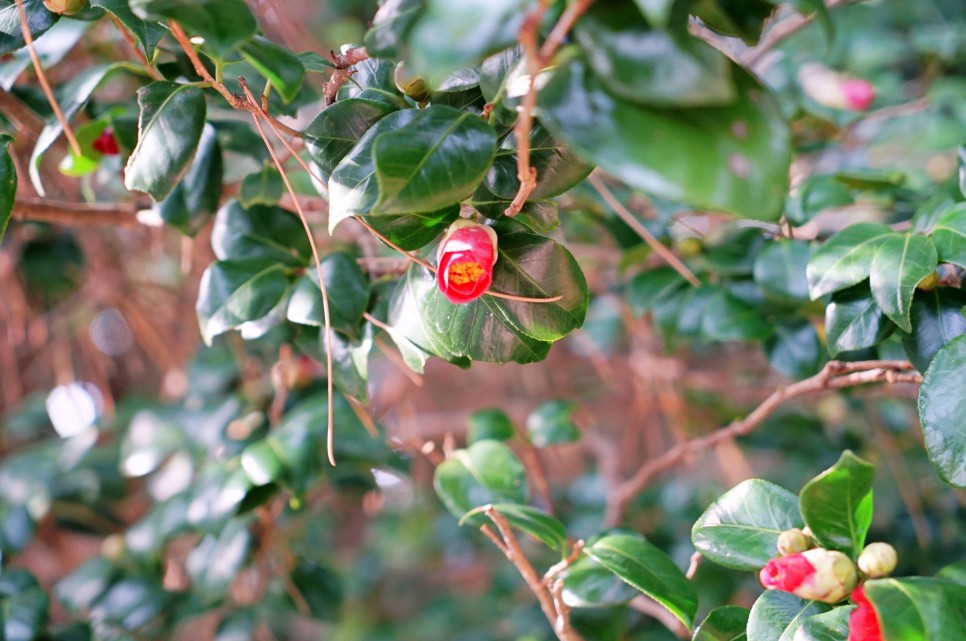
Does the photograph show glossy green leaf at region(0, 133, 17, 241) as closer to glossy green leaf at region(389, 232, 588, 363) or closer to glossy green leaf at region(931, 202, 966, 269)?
glossy green leaf at region(389, 232, 588, 363)

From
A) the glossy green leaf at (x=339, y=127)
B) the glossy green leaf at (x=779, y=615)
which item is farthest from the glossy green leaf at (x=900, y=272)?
the glossy green leaf at (x=339, y=127)

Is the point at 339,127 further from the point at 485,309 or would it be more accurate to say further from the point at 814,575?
the point at 814,575

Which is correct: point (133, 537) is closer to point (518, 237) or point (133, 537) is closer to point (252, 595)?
point (252, 595)

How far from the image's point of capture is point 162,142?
687 millimetres

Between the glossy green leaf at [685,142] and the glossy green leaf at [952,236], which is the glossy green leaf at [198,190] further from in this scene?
the glossy green leaf at [952,236]

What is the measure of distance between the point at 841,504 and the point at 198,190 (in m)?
0.74

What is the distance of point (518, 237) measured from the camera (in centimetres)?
64

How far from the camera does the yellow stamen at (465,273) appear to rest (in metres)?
0.57

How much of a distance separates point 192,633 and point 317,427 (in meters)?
1.03

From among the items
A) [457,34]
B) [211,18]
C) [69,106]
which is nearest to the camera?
[457,34]

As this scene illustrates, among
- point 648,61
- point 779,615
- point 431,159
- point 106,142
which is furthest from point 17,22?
point 779,615

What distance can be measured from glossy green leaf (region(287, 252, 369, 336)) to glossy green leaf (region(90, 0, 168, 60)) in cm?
27

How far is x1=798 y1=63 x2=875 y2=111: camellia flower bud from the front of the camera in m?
1.35

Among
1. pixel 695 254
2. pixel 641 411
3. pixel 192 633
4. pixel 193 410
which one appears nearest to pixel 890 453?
pixel 641 411
